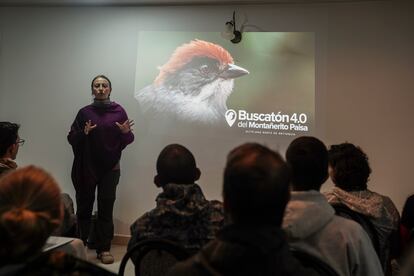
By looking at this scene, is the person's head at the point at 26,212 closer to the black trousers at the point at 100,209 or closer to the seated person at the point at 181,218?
the seated person at the point at 181,218

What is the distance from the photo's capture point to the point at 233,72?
150 inches

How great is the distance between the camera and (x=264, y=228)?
0.85m

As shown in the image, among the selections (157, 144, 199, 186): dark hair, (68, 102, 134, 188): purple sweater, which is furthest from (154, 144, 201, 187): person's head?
(68, 102, 134, 188): purple sweater

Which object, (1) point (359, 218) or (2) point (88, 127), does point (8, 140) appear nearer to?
(2) point (88, 127)

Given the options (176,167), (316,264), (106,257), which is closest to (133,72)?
(106,257)

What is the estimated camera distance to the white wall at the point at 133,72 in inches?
140

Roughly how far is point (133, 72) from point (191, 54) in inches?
24.9

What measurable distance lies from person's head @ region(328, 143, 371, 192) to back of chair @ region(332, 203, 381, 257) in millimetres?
218

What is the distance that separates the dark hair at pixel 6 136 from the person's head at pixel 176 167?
1159mm

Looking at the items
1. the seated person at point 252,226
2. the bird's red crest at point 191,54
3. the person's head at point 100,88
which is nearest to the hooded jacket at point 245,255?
the seated person at point 252,226

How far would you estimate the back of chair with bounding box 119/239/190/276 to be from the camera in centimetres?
121

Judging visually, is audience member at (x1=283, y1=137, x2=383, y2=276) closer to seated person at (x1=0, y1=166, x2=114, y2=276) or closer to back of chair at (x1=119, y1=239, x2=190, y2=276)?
back of chair at (x1=119, y1=239, x2=190, y2=276)

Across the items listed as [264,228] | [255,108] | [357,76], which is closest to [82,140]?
[255,108]

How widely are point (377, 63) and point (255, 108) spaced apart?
119 centimetres
